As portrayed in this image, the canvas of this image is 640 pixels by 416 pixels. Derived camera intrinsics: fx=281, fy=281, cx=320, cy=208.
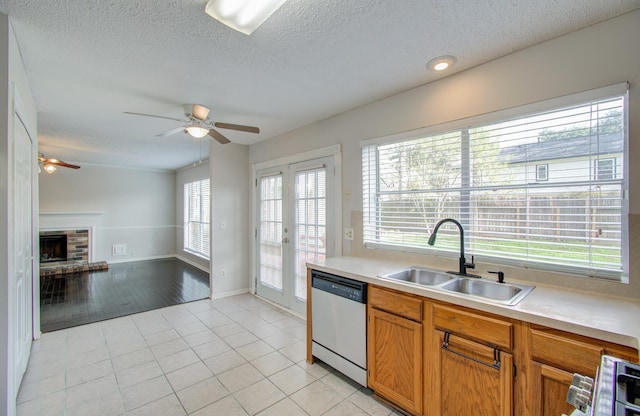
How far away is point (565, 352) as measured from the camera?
128cm

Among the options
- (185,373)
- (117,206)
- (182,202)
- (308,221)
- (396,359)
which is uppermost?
(182,202)

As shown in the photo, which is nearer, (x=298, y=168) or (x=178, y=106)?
(x=178, y=106)

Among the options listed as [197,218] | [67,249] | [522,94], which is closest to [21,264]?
[522,94]

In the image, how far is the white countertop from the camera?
120 centimetres

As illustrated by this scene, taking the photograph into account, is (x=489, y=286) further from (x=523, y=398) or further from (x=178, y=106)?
(x=178, y=106)

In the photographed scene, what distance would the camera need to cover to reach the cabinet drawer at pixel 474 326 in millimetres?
1460

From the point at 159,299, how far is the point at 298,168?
300cm

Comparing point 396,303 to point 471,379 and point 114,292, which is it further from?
point 114,292

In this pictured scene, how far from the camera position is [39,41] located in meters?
1.80

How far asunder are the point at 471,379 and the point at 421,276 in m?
0.82

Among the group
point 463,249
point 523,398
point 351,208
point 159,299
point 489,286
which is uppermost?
point 351,208

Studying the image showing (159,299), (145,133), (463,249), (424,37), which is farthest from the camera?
(159,299)

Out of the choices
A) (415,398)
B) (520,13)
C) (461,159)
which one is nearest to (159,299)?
(415,398)

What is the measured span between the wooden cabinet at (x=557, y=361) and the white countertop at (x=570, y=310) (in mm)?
46
